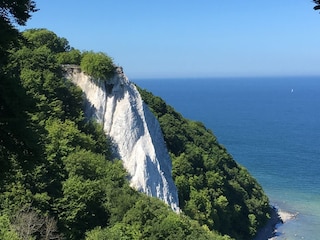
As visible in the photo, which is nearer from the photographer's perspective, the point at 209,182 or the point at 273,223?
the point at 209,182

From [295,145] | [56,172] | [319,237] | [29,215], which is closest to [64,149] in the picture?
[56,172]

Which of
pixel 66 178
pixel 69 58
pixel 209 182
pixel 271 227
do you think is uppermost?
pixel 69 58

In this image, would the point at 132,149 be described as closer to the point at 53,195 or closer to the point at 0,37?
the point at 53,195

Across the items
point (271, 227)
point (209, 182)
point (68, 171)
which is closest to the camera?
point (68, 171)

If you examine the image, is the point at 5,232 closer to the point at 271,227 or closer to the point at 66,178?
the point at 66,178

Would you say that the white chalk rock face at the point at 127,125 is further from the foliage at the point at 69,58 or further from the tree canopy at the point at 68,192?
the tree canopy at the point at 68,192

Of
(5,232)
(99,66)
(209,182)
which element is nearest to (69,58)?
(99,66)

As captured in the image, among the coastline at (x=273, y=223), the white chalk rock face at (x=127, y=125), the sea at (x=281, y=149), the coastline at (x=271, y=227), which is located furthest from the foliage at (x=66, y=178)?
the sea at (x=281, y=149)

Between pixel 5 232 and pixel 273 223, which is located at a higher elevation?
pixel 5 232
